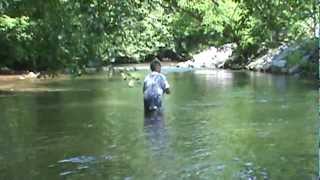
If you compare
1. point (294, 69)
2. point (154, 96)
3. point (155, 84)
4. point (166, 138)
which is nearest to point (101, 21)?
point (166, 138)

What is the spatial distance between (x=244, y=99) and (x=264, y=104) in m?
1.83

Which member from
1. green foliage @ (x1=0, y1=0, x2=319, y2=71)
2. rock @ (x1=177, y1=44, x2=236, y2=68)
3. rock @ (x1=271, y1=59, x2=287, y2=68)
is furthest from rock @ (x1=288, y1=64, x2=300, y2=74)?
green foliage @ (x1=0, y1=0, x2=319, y2=71)

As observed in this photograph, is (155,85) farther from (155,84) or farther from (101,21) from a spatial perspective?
(101,21)

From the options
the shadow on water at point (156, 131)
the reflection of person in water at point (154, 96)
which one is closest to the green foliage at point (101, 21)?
the shadow on water at point (156, 131)

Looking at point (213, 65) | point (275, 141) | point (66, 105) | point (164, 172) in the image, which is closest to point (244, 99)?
point (66, 105)

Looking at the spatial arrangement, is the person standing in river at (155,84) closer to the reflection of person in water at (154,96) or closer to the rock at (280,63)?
the reflection of person in water at (154,96)

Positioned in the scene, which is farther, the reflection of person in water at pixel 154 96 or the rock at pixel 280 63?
the rock at pixel 280 63

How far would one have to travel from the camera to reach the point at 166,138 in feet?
47.2

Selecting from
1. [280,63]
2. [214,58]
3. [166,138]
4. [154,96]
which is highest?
[214,58]

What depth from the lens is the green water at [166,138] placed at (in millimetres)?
11102

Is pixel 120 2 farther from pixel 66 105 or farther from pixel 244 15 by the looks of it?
pixel 66 105

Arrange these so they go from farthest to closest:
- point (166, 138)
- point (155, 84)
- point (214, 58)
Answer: point (214, 58), point (155, 84), point (166, 138)

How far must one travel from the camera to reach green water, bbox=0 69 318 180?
11.1 m

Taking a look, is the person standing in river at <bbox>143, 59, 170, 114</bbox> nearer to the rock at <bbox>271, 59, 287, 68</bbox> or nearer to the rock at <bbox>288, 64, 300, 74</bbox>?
the rock at <bbox>288, 64, 300, 74</bbox>
